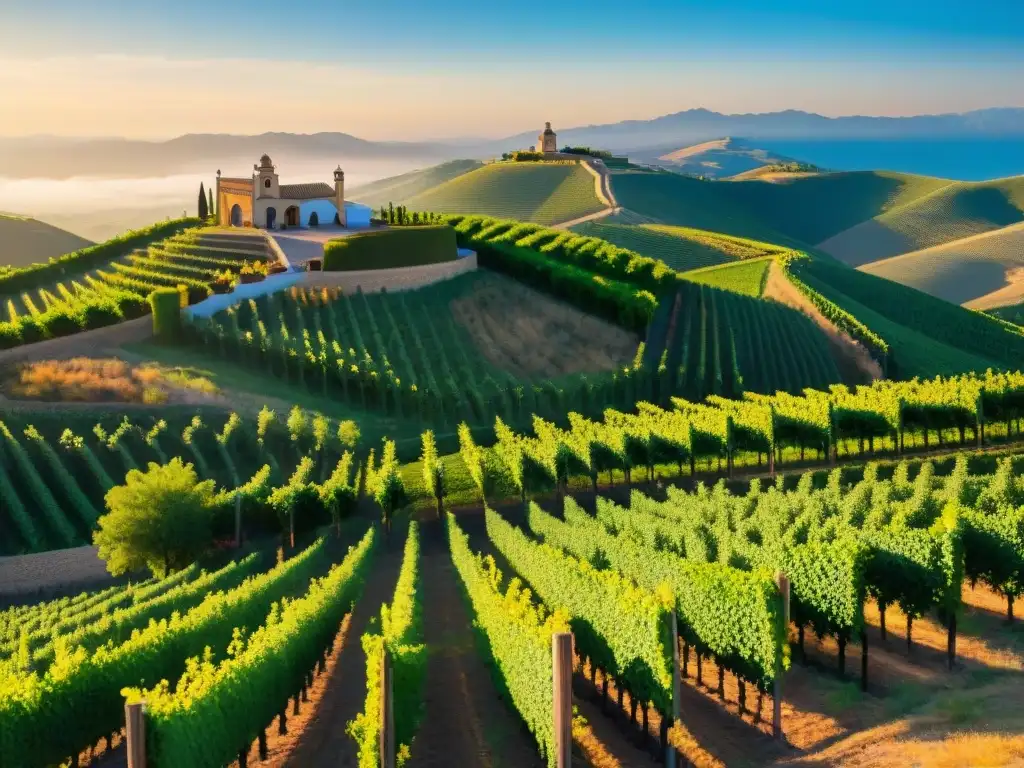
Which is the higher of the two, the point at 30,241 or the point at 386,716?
the point at 30,241

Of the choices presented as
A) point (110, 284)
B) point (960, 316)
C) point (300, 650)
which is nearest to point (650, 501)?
point (300, 650)

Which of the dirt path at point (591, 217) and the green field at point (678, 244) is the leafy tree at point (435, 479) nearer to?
the green field at point (678, 244)

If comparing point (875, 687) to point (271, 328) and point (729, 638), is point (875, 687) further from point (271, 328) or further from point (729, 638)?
point (271, 328)

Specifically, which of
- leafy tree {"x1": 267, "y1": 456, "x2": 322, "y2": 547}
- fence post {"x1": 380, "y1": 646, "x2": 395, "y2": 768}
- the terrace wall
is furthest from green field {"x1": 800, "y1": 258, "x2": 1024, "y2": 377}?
fence post {"x1": 380, "y1": 646, "x2": 395, "y2": 768}

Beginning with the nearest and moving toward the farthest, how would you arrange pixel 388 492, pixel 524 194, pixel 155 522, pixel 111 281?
1. pixel 155 522
2. pixel 388 492
3. pixel 111 281
4. pixel 524 194

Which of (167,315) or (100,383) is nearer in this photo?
(100,383)

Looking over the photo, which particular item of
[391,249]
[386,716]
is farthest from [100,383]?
[386,716]

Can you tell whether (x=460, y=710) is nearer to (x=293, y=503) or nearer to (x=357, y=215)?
(x=293, y=503)
